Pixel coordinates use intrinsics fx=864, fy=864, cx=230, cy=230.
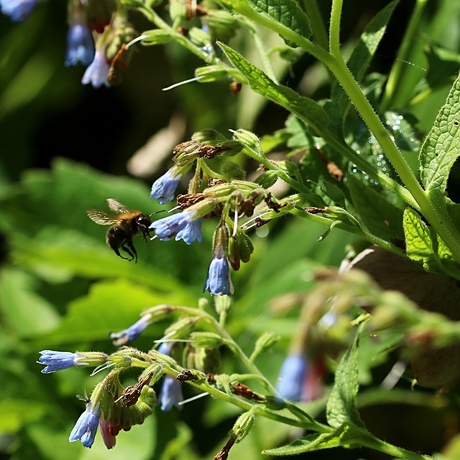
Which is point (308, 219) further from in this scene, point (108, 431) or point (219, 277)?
point (108, 431)

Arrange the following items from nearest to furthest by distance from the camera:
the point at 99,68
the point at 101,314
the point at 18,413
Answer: the point at 99,68
the point at 101,314
the point at 18,413

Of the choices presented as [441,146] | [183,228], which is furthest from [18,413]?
[441,146]

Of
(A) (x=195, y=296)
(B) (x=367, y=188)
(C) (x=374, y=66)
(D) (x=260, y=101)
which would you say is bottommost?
(A) (x=195, y=296)

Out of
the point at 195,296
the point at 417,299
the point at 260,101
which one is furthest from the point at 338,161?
the point at 260,101

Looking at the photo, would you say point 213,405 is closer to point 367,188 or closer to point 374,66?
point 374,66

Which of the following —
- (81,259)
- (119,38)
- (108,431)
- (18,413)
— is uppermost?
(119,38)

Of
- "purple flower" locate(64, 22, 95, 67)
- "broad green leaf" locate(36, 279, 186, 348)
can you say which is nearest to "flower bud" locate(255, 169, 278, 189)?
"purple flower" locate(64, 22, 95, 67)

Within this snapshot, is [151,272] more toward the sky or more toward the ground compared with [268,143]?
more toward the ground
